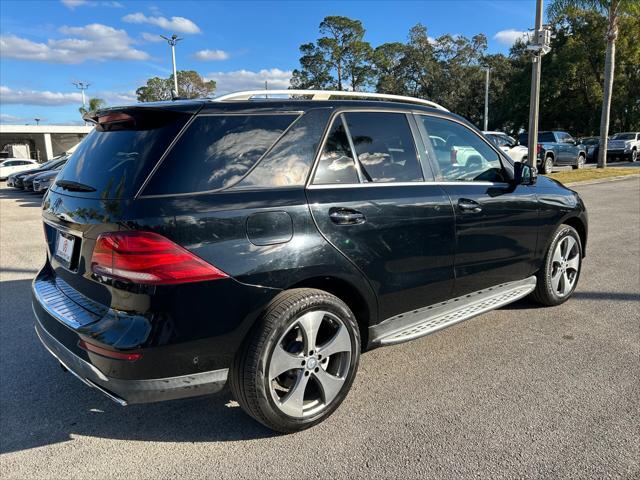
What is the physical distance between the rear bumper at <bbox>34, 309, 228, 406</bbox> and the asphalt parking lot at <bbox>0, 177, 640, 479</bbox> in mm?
409

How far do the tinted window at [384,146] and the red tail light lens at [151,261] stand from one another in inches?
52.0

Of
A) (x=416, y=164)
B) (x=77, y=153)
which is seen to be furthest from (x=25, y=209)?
(x=416, y=164)

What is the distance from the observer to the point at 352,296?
3123 mm

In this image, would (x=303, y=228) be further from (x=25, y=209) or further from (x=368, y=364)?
(x=25, y=209)

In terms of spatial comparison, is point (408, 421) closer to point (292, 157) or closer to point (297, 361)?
point (297, 361)

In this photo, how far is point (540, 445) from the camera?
268 cm

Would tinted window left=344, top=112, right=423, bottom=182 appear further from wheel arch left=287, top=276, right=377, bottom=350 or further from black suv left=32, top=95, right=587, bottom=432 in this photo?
wheel arch left=287, top=276, right=377, bottom=350

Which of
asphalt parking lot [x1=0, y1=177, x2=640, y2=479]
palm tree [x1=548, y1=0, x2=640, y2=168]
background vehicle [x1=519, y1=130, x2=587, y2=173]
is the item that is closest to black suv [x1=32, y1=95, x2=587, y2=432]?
asphalt parking lot [x1=0, y1=177, x2=640, y2=479]

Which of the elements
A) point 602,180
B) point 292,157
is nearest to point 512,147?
point 602,180

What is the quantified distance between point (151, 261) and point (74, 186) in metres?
0.89

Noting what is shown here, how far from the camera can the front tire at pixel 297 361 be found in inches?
102

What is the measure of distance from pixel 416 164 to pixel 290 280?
141cm

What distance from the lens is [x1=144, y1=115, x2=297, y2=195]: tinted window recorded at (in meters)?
2.50

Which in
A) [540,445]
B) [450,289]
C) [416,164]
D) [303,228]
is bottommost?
[540,445]
